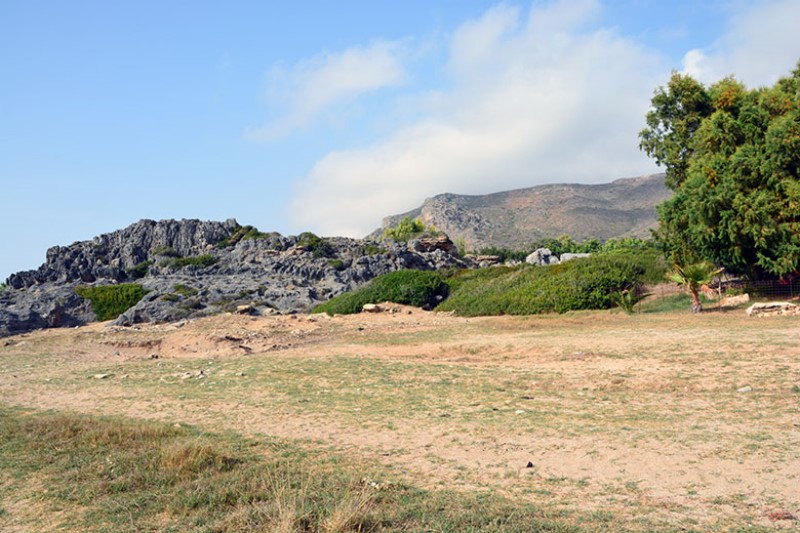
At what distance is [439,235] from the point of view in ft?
188

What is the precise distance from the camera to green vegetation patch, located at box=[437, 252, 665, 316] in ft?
76.8

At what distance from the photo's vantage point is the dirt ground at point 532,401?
5.54 m

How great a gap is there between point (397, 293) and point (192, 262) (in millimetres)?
23995

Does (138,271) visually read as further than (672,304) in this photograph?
Yes

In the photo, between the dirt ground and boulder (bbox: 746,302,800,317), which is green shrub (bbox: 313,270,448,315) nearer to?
the dirt ground

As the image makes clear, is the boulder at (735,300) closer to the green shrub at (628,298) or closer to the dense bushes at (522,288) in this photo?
the green shrub at (628,298)

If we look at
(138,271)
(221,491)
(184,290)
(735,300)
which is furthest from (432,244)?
(221,491)

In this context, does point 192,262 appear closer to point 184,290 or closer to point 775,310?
point 184,290

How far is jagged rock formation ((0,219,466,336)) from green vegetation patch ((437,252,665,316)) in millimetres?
11036

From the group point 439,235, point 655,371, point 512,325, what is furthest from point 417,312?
point 439,235

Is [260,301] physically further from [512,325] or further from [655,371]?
[655,371]

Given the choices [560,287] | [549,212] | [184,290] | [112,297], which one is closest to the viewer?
[560,287]

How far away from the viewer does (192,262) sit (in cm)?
4884

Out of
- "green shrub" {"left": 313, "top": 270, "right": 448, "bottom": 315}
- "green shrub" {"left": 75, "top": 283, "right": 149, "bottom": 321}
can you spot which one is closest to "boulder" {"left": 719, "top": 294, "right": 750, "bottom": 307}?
"green shrub" {"left": 313, "top": 270, "right": 448, "bottom": 315}
